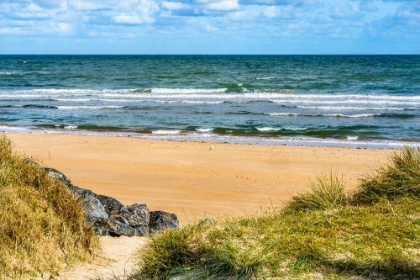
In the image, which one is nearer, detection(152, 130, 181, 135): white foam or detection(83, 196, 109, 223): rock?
detection(83, 196, 109, 223): rock

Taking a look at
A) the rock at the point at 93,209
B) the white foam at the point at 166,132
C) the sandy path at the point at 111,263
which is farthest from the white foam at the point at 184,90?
the sandy path at the point at 111,263

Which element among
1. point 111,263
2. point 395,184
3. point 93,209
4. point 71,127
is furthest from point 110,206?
point 71,127

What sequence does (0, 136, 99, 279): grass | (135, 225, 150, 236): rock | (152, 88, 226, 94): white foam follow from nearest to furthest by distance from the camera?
(0, 136, 99, 279): grass, (135, 225, 150, 236): rock, (152, 88, 226, 94): white foam

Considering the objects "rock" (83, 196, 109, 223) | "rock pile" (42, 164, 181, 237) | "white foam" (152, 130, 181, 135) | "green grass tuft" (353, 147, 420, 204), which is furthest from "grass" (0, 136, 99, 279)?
"white foam" (152, 130, 181, 135)

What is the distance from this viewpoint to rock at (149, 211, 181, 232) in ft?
27.1

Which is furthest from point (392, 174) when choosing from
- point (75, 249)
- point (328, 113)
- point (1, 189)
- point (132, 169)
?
point (328, 113)

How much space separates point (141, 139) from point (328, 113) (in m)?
10.9

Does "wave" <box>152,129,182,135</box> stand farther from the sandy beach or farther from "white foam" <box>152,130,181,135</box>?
the sandy beach

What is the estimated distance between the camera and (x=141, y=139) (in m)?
19.0

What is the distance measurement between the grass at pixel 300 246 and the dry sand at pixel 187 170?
4.30ft

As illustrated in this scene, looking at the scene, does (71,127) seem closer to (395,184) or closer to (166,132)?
(166,132)

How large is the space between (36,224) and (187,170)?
25.3 ft

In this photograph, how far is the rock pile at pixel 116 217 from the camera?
768 cm

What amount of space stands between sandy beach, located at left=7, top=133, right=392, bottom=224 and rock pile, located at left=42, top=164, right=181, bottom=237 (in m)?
0.61
